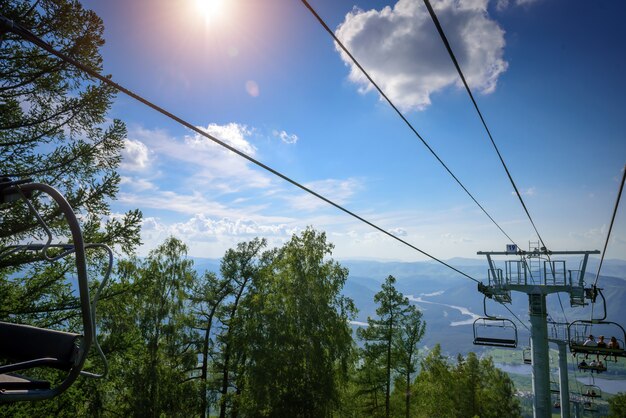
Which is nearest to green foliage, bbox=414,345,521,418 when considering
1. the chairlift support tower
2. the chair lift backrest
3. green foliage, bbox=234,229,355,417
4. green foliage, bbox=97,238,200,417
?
the chairlift support tower

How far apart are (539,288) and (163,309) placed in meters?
18.7

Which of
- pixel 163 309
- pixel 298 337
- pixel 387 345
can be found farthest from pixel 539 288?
pixel 163 309

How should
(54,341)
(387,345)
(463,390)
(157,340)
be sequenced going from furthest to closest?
Result: (463,390) → (387,345) → (157,340) → (54,341)

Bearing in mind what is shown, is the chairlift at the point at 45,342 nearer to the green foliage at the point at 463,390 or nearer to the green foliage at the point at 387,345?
the green foliage at the point at 387,345

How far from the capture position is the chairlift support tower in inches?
576

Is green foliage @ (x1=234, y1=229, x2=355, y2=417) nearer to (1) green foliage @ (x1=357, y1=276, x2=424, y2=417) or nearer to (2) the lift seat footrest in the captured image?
(1) green foliage @ (x1=357, y1=276, x2=424, y2=417)

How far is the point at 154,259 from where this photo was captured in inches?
685

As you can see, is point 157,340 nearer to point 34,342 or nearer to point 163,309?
point 163,309

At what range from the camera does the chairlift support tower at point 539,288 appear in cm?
1464

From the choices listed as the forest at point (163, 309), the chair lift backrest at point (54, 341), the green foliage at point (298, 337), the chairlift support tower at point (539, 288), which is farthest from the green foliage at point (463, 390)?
the chair lift backrest at point (54, 341)

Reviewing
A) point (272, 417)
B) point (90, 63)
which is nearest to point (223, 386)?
point (272, 417)

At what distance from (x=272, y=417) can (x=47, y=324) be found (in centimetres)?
899

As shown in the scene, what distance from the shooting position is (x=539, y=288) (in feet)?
52.5

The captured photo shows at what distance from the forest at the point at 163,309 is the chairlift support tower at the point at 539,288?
8293 mm
